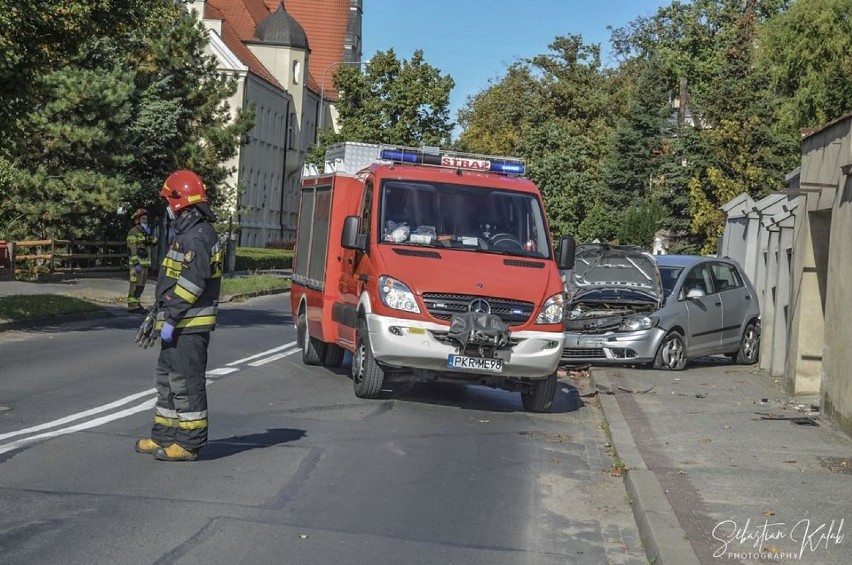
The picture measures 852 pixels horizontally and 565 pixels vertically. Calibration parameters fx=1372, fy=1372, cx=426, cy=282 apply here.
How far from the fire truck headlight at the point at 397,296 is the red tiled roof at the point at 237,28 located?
5882cm

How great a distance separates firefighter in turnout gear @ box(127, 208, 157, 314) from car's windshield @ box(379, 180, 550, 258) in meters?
12.7

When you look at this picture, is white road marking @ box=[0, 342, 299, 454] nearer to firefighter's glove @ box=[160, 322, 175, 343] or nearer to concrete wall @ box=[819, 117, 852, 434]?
firefighter's glove @ box=[160, 322, 175, 343]

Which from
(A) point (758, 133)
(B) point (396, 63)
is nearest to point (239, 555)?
(A) point (758, 133)

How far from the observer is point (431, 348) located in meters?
14.1

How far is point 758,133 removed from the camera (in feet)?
167

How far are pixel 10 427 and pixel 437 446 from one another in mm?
3535

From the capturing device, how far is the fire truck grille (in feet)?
46.4

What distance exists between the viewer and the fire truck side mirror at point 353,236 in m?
14.8

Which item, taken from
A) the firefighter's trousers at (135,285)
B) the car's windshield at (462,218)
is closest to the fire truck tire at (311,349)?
the car's windshield at (462,218)

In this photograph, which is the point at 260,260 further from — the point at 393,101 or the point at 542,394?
the point at 542,394

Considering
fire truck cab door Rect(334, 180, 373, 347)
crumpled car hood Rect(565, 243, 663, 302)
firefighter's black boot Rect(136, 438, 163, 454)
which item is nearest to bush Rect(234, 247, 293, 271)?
crumpled car hood Rect(565, 243, 663, 302)

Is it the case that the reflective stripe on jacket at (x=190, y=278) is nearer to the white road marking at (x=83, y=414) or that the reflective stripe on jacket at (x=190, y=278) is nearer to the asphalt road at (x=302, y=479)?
the asphalt road at (x=302, y=479)

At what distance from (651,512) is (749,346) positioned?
14.1 meters

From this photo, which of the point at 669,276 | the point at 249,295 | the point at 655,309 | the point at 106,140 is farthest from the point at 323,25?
A: the point at 655,309
